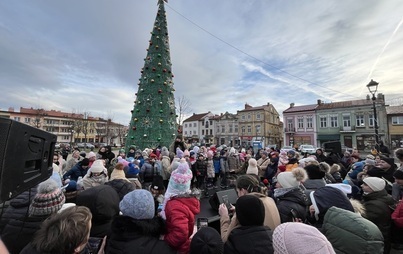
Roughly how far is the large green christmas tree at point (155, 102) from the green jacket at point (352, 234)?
→ 10127mm

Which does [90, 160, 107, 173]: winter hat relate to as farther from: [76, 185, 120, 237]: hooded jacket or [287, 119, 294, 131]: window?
[287, 119, 294, 131]: window

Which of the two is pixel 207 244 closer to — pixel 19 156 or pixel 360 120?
pixel 19 156

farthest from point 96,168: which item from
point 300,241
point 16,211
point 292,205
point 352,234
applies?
point 352,234

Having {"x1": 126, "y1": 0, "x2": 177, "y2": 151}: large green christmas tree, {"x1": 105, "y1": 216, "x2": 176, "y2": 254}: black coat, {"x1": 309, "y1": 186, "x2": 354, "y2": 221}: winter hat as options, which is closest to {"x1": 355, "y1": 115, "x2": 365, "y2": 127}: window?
{"x1": 126, "y1": 0, "x2": 177, "y2": 151}: large green christmas tree

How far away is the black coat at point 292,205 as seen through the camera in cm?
261

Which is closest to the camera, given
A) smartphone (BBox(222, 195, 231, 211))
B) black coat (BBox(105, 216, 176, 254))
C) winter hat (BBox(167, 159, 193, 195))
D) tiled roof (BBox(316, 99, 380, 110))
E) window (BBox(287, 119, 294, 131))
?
black coat (BBox(105, 216, 176, 254))

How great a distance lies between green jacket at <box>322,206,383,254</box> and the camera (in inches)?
70.6

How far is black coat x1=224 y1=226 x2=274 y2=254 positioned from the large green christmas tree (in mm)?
9886

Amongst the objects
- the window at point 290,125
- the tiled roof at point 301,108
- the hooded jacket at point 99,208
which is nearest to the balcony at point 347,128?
the tiled roof at point 301,108

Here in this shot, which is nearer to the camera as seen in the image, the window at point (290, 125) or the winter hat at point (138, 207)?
the winter hat at point (138, 207)

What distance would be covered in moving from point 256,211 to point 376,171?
4.08m

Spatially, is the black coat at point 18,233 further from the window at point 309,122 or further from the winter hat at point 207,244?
the window at point 309,122

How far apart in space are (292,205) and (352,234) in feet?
2.81

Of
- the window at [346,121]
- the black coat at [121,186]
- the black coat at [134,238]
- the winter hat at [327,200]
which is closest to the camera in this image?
the black coat at [134,238]
